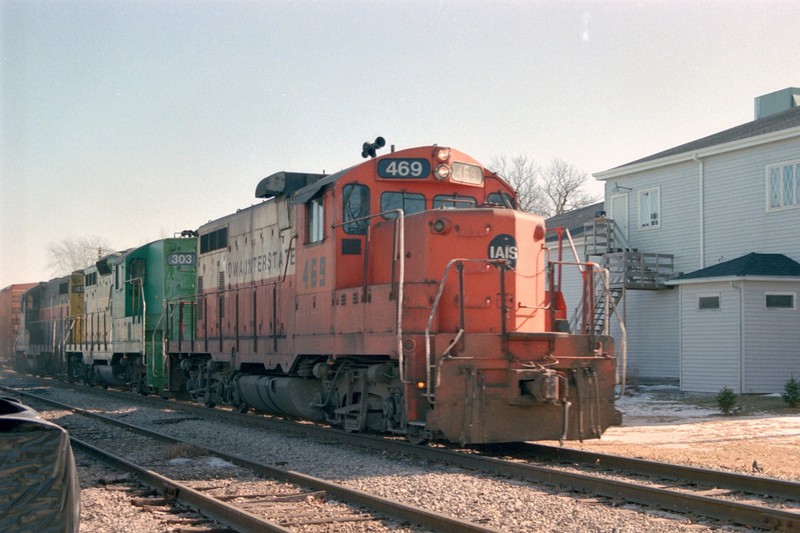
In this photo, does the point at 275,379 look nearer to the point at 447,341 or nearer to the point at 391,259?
the point at 391,259

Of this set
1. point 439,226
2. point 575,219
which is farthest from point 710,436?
point 575,219

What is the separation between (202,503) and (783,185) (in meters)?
19.2

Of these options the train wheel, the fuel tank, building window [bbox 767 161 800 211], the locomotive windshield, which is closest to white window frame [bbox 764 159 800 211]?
building window [bbox 767 161 800 211]

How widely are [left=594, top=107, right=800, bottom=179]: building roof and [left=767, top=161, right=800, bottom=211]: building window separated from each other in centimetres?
95

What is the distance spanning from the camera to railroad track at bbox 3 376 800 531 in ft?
22.0

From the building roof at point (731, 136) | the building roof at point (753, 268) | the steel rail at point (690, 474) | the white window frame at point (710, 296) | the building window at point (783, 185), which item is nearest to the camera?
the steel rail at point (690, 474)

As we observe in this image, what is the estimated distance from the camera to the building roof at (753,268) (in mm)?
20984

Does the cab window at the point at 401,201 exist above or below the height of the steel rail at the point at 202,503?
above

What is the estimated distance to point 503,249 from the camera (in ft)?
34.3

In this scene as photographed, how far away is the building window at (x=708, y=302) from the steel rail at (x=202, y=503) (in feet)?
54.6

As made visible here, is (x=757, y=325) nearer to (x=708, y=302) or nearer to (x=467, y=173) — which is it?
(x=708, y=302)

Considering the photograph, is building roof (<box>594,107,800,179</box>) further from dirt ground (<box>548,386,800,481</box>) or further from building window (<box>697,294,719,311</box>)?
dirt ground (<box>548,386,800,481</box>)

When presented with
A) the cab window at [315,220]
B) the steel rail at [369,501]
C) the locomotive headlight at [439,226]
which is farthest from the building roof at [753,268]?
the steel rail at [369,501]

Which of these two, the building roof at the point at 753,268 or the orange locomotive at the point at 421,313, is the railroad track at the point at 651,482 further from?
the building roof at the point at 753,268
